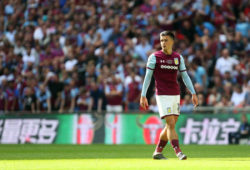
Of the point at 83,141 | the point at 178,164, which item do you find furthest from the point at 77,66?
the point at 178,164

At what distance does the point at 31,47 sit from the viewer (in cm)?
2764

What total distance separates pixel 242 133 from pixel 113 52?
6.30 meters

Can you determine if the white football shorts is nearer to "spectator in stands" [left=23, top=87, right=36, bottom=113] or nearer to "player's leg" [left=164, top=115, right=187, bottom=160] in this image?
"player's leg" [left=164, top=115, right=187, bottom=160]

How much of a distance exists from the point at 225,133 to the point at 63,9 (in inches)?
410

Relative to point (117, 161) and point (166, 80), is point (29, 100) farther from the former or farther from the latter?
point (166, 80)

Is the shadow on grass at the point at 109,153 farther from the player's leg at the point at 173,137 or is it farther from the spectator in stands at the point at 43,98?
the spectator in stands at the point at 43,98

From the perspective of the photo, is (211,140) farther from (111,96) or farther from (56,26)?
(56,26)

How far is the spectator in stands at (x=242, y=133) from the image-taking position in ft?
71.4

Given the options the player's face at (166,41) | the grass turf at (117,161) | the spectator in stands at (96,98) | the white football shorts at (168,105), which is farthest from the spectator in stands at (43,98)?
the player's face at (166,41)

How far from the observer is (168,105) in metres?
12.5

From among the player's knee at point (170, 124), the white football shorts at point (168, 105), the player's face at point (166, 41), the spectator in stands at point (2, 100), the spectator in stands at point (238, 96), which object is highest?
the player's face at point (166, 41)

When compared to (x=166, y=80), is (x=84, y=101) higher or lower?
lower

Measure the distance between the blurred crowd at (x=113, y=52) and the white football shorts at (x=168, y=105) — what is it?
391 inches

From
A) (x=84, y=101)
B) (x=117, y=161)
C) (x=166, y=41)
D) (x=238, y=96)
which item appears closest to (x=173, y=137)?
(x=117, y=161)
